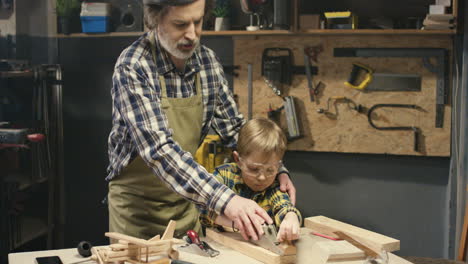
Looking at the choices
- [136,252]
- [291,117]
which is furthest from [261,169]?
[291,117]

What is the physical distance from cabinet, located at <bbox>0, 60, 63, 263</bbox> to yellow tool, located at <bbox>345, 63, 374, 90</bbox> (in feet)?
6.63

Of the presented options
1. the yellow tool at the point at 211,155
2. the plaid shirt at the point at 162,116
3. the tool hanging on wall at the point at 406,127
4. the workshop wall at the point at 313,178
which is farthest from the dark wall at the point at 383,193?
the plaid shirt at the point at 162,116

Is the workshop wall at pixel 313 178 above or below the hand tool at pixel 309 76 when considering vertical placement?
below

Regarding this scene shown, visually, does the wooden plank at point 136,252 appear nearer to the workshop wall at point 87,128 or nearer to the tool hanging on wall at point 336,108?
the tool hanging on wall at point 336,108

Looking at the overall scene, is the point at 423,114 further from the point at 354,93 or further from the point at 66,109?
the point at 66,109

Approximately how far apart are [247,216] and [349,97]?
2.37 meters

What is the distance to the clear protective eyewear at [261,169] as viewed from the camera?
2.13 metres

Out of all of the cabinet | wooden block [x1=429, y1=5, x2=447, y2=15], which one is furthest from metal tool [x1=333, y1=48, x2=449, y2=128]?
the cabinet

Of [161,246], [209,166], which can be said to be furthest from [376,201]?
[161,246]

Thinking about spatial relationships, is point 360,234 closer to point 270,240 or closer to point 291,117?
point 270,240

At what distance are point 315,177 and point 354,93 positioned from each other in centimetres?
67

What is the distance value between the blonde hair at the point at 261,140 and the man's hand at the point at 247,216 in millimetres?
392

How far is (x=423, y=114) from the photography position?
3887mm

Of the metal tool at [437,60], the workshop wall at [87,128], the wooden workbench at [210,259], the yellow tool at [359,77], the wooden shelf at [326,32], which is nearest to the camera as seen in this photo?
the wooden workbench at [210,259]
